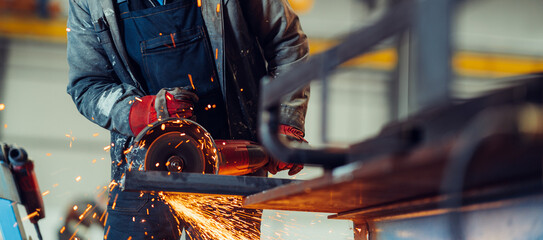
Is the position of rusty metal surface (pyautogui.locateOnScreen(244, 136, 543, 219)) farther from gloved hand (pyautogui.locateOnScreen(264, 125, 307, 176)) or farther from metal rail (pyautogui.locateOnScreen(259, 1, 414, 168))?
gloved hand (pyautogui.locateOnScreen(264, 125, 307, 176))

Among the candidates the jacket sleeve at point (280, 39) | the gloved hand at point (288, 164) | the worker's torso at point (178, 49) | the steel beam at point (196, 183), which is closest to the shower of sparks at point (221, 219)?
the gloved hand at point (288, 164)

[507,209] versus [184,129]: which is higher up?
[184,129]

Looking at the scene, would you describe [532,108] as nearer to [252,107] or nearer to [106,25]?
[252,107]

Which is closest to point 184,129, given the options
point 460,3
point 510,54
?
point 460,3

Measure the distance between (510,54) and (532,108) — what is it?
564cm

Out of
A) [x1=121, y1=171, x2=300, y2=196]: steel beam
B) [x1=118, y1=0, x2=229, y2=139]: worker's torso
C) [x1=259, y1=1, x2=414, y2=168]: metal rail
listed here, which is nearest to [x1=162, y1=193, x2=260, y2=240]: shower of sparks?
[x1=118, y1=0, x2=229, y2=139]: worker's torso

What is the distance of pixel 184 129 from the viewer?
1.88m

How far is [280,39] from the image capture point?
238 centimetres

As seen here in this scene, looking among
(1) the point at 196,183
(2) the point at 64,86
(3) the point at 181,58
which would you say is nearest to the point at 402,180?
(1) the point at 196,183

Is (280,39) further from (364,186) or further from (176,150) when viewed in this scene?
(364,186)

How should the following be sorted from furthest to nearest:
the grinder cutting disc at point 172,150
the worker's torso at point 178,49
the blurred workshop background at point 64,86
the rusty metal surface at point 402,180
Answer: the blurred workshop background at point 64,86, the worker's torso at point 178,49, the grinder cutting disc at point 172,150, the rusty metal surface at point 402,180

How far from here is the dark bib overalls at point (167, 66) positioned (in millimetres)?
2164

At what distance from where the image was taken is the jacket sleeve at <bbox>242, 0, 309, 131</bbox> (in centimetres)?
231

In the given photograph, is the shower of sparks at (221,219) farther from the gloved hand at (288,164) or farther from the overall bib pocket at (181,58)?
the overall bib pocket at (181,58)
